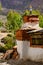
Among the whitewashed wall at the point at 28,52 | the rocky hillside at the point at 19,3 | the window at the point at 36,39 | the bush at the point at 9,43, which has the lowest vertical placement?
the bush at the point at 9,43

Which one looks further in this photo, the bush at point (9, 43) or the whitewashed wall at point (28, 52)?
the bush at point (9, 43)

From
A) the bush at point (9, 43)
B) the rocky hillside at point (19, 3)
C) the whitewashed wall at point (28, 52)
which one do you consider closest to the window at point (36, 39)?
the whitewashed wall at point (28, 52)

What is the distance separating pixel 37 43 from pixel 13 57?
3117mm

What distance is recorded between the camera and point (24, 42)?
55.7 feet

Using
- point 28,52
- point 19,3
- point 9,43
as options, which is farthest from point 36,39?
point 19,3

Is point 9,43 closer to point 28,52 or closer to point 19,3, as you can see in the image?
point 28,52

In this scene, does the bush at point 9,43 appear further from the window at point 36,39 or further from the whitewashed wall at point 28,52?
the window at point 36,39

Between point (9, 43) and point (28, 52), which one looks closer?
point (28, 52)

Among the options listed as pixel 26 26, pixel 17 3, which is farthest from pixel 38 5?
pixel 26 26

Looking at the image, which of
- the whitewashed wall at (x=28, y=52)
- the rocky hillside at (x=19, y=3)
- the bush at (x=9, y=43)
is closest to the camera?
the whitewashed wall at (x=28, y=52)

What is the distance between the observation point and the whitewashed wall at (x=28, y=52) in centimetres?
1561

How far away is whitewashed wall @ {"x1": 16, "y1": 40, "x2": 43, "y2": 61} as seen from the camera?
1561cm

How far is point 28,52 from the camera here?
54.1 feet

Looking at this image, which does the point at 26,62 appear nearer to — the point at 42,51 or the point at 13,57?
the point at 42,51
